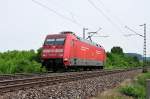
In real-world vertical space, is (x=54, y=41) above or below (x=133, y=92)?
above

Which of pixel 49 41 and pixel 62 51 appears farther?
pixel 49 41

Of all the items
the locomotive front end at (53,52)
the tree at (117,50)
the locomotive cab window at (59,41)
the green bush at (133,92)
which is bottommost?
the green bush at (133,92)

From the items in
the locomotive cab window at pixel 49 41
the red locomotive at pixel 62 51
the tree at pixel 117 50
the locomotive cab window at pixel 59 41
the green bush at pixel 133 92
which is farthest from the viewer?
the tree at pixel 117 50

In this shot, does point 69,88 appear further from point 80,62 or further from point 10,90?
point 80,62

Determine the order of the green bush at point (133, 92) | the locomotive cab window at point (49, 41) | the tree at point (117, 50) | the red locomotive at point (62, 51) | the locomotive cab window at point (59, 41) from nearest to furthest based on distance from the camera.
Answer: the green bush at point (133, 92) < the red locomotive at point (62, 51) < the locomotive cab window at point (59, 41) < the locomotive cab window at point (49, 41) < the tree at point (117, 50)

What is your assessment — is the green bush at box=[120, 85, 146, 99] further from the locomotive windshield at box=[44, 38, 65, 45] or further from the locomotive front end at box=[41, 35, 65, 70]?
the locomotive windshield at box=[44, 38, 65, 45]

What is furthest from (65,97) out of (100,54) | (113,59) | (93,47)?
(113,59)

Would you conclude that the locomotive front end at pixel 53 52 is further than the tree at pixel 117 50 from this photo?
No

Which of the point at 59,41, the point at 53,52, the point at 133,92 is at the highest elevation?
the point at 59,41

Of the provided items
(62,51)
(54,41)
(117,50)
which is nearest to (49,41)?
(54,41)

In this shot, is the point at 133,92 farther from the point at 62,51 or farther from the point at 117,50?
the point at 117,50

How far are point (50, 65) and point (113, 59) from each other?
48.0m

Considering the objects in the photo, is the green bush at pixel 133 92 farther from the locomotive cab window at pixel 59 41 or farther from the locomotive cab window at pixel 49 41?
the locomotive cab window at pixel 49 41

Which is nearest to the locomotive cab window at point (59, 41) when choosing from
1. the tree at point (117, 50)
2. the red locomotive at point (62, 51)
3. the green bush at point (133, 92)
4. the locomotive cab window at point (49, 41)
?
the red locomotive at point (62, 51)
